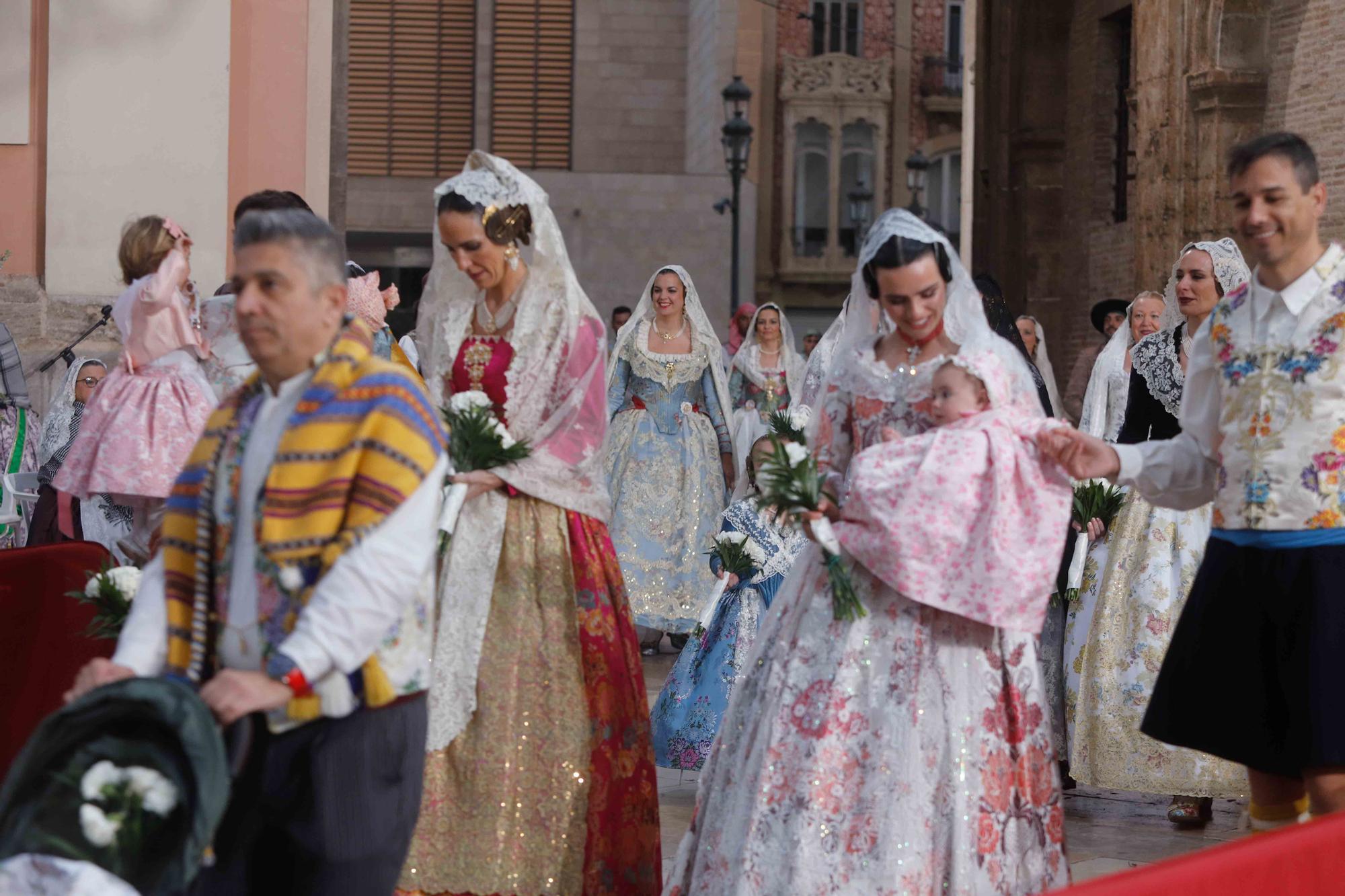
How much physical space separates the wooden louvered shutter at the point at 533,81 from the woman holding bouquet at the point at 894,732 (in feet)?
90.8

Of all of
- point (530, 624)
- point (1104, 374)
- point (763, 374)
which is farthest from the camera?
point (763, 374)

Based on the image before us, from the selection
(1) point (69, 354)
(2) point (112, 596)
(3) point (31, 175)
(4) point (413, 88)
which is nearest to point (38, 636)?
(2) point (112, 596)

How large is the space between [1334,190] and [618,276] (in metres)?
17.3

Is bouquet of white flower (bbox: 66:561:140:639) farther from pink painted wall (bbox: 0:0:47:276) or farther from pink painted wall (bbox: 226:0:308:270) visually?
pink painted wall (bbox: 0:0:47:276)

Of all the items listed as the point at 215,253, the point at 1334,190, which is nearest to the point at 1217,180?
the point at 1334,190

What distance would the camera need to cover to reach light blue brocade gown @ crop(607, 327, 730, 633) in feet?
33.7

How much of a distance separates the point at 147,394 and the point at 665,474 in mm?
4696

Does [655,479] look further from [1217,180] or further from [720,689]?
[1217,180]

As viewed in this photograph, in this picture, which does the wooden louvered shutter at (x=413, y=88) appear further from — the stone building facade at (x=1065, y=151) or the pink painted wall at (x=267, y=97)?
the pink painted wall at (x=267, y=97)

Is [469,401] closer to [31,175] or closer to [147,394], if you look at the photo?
[147,394]

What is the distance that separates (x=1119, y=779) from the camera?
680 cm

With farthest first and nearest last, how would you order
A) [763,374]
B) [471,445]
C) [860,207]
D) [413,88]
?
[413,88], [860,207], [763,374], [471,445]

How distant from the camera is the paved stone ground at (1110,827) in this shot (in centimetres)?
604

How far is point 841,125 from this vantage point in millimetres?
37906
